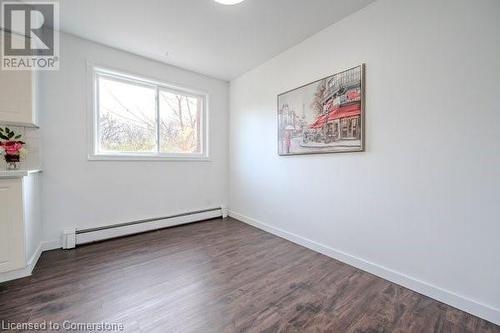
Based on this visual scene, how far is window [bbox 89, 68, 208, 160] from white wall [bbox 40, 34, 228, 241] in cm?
14

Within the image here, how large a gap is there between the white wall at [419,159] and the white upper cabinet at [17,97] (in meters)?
2.95

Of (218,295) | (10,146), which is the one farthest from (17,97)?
(218,295)

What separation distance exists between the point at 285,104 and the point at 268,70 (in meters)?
0.73

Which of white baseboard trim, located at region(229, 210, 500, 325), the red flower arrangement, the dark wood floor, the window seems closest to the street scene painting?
white baseboard trim, located at region(229, 210, 500, 325)

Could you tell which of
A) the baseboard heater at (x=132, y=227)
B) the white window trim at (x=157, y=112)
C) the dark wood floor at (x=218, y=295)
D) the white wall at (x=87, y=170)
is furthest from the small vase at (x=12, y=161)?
the dark wood floor at (x=218, y=295)

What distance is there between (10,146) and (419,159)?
3845mm

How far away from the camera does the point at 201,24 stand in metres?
2.44

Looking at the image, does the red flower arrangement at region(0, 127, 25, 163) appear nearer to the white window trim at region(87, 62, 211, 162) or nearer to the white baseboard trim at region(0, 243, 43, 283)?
the white window trim at region(87, 62, 211, 162)

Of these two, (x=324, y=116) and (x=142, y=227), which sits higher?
(x=324, y=116)

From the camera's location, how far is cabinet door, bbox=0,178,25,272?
1.77 m

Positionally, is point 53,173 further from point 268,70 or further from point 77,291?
point 268,70

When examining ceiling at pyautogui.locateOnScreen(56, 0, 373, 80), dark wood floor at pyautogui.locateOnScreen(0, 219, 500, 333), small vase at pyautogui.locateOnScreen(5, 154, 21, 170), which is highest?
ceiling at pyautogui.locateOnScreen(56, 0, 373, 80)

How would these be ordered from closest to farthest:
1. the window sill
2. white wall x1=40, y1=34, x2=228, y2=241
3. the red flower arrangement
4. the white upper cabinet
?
1. the white upper cabinet
2. the red flower arrangement
3. white wall x1=40, y1=34, x2=228, y2=241
4. the window sill

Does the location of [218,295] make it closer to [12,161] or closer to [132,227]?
[132,227]
